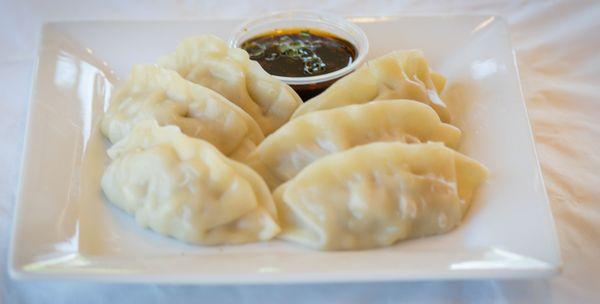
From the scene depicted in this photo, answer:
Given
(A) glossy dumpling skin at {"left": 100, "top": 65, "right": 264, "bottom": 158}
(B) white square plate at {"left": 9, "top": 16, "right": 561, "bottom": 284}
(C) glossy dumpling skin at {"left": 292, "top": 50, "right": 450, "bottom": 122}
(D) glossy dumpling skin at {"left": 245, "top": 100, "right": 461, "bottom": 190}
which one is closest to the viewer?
(B) white square plate at {"left": 9, "top": 16, "right": 561, "bottom": 284}

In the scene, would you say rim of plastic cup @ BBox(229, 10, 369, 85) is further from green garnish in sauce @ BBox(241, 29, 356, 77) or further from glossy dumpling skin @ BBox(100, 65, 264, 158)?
glossy dumpling skin @ BBox(100, 65, 264, 158)

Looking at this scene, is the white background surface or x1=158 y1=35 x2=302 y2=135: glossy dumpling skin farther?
x1=158 y1=35 x2=302 y2=135: glossy dumpling skin

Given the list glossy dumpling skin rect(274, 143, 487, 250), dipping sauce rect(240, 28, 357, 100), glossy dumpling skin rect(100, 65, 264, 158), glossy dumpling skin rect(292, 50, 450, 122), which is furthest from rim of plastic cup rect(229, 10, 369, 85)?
glossy dumpling skin rect(274, 143, 487, 250)

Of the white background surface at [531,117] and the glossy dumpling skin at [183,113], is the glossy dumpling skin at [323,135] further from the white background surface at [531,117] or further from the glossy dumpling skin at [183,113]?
the white background surface at [531,117]

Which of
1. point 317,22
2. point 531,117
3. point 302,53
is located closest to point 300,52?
point 302,53

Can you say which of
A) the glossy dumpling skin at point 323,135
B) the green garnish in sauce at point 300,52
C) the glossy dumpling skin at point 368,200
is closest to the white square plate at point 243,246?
the glossy dumpling skin at point 368,200

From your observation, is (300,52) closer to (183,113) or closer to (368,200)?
(183,113)

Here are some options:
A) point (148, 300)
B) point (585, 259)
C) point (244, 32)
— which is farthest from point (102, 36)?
point (585, 259)
